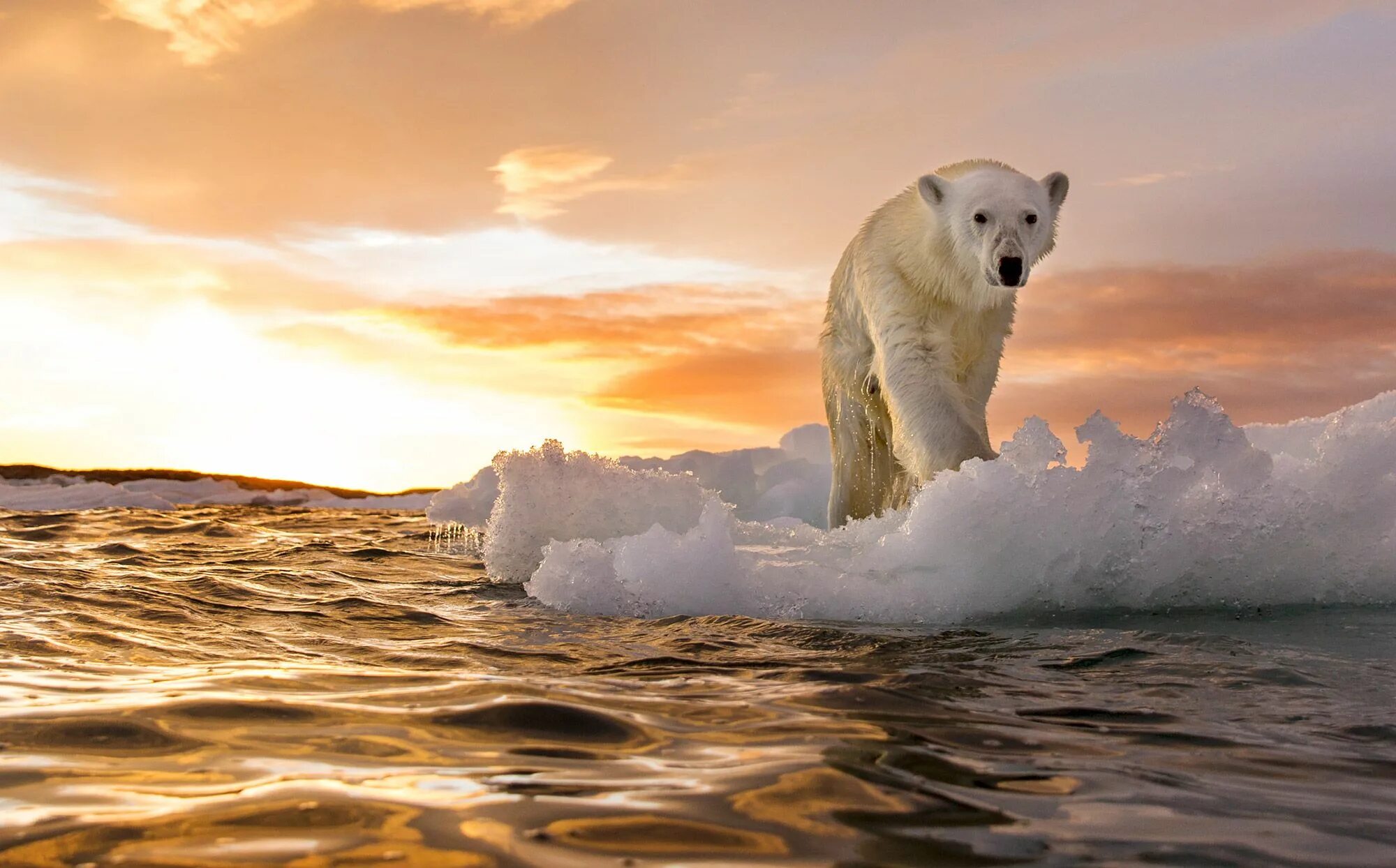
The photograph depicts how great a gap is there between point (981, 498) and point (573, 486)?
2.63 m

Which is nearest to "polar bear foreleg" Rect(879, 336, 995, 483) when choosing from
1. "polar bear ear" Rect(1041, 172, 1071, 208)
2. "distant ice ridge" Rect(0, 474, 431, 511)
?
"polar bear ear" Rect(1041, 172, 1071, 208)

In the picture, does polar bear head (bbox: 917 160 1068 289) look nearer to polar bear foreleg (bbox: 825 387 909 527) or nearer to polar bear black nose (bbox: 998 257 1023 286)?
polar bear black nose (bbox: 998 257 1023 286)

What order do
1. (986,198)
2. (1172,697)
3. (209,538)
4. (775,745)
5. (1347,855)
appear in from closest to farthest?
(1347,855)
(775,745)
(1172,697)
(986,198)
(209,538)

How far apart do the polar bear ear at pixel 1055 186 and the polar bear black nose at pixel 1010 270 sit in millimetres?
1092

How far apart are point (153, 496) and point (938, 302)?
15045 mm

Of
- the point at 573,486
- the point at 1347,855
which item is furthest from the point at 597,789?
the point at 573,486

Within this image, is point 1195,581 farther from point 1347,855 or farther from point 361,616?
point 361,616

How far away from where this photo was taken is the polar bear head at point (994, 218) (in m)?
6.18

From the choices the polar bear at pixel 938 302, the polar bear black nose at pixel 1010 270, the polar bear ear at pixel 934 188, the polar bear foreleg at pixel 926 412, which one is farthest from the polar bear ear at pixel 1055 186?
the polar bear foreleg at pixel 926 412

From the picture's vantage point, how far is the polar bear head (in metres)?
6.18

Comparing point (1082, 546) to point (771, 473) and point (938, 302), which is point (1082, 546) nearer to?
point (938, 302)

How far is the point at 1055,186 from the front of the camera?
275 inches

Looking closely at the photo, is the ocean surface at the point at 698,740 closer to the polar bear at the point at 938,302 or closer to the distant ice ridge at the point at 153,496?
the polar bear at the point at 938,302

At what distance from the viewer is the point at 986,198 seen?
639cm
